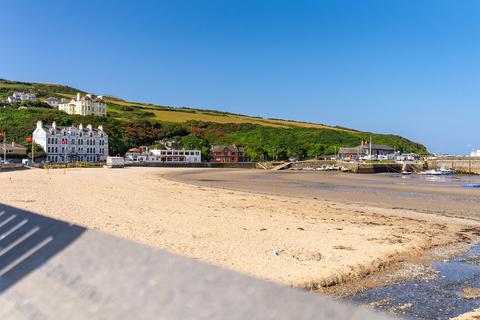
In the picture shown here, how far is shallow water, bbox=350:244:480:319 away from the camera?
7.43 metres

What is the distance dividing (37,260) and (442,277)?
804cm

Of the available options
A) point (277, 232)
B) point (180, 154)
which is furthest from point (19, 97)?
point (277, 232)

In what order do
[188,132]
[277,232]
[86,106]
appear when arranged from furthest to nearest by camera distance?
[86,106] < [188,132] < [277,232]

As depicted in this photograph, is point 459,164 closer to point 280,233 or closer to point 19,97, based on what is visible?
point 280,233

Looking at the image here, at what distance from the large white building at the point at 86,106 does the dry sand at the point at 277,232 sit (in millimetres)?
119620

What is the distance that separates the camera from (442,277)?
9539mm

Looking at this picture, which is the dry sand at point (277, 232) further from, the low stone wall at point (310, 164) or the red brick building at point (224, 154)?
the red brick building at point (224, 154)

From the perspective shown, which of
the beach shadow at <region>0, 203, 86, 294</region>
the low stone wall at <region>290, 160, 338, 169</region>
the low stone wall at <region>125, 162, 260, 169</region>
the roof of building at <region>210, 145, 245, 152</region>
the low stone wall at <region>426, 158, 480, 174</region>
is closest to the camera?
the beach shadow at <region>0, 203, 86, 294</region>

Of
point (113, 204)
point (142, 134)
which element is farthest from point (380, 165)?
point (113, 204)

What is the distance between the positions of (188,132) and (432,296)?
393 ft

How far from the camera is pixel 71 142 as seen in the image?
9131 cm

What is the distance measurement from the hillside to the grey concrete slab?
93.4 meters

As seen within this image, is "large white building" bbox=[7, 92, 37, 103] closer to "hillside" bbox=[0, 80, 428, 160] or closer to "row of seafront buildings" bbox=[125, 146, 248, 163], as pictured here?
"hillside" bbox=[0, 80, 428, 160]

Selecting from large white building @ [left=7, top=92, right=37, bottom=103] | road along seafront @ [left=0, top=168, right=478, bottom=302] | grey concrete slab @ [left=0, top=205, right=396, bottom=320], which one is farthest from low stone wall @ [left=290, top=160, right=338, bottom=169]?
grey concrete slab @ [left=0, top=205, right=396, bottom=320]
